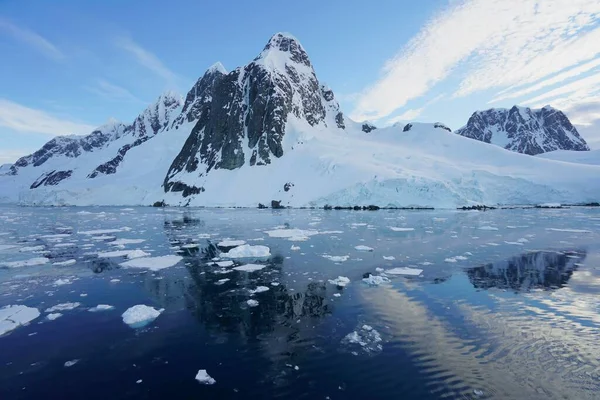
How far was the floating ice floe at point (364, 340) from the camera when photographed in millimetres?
8453

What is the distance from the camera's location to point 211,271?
16.3 meters

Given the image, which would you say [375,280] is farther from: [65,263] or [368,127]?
[368,127]

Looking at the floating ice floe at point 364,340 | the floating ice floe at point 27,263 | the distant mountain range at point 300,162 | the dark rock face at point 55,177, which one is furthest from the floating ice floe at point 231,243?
the dark rock face at point 55,177

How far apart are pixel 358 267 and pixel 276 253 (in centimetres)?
572

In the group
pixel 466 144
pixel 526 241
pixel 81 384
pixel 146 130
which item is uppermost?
pixel 146 130

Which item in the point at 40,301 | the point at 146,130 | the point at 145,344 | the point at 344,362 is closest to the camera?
the point at 344,362

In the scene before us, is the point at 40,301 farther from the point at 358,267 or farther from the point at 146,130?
the point at 146,130

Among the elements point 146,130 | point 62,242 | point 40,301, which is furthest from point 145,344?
point 146,130

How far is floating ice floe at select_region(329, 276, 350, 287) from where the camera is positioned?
1391 centimetres

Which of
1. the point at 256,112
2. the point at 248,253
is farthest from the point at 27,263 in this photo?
the point at 256,112

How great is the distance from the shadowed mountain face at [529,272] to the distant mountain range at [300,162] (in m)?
40.6

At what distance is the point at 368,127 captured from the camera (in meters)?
116

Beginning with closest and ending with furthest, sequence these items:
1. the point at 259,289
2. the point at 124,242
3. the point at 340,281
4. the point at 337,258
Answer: the point at 259,289 < the point at 340,281 < the point at 337,258 < the point at 124,242

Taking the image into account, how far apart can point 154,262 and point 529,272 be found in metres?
18.7
